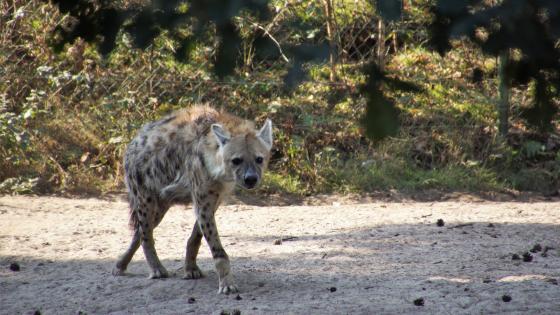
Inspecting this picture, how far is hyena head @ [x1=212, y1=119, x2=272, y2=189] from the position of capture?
562 centimetres

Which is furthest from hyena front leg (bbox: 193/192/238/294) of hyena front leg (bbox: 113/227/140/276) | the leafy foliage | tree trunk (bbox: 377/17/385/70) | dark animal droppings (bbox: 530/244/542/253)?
the leafy foliage

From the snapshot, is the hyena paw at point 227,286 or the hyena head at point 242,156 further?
the hyena head at point 242,156

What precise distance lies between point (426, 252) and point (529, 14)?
4.75 m

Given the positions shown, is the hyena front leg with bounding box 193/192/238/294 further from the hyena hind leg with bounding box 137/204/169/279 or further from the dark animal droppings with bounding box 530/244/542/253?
the dark animal droppings with bounding box 530/244/542/253

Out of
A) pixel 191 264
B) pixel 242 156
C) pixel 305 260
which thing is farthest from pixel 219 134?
pixel 305 260

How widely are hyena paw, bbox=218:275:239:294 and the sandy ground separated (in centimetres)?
7

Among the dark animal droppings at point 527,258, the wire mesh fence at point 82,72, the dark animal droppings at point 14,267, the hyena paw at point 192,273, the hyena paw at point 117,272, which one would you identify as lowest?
the dark animal droppings at point 14,267

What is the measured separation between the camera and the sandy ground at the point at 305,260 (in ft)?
17.1

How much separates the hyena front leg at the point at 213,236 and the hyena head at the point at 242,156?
237 millimetres

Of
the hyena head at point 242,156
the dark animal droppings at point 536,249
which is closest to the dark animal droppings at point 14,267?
the hyena head at point 242,156

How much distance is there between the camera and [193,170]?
584 centimetres

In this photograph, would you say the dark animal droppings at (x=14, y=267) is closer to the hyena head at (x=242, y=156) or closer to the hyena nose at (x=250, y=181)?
the hyena head at (x=242, y=156)

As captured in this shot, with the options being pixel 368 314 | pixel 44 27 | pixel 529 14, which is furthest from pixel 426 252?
pixel 44 27

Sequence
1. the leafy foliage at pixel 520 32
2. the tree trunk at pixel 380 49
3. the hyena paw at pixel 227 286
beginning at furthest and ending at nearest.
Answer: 1. the hyena paw at pixel 227 286
2. the tree trunk at pixel 380 49
3. the leafy foliage at pixel 520 32
